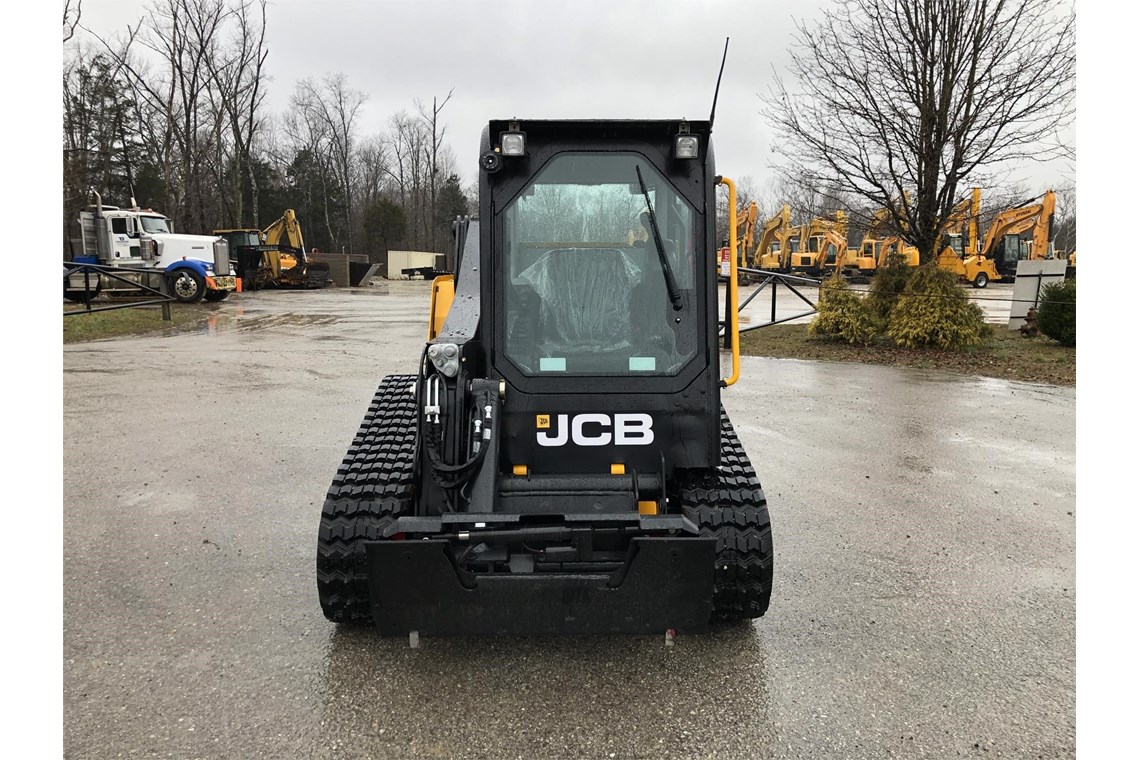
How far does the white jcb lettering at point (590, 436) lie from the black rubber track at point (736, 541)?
1.45 ft

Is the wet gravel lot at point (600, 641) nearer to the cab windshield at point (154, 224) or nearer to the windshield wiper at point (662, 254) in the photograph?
the windshield wiper at point (662, 254)

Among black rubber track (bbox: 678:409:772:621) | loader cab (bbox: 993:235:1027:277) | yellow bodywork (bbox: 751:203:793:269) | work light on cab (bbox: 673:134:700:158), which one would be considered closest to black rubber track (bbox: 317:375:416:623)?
black rubber track (bbox: 678:409:772:621)

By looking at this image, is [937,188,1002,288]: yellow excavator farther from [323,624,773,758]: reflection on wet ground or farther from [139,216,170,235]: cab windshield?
[323,624,773,758]: reflection on wet ground

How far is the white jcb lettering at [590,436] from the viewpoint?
364 centimetres

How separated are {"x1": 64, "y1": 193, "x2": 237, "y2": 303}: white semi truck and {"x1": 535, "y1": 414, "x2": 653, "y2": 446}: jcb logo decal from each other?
24.2 m

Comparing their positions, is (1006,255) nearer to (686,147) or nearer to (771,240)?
(771,240)

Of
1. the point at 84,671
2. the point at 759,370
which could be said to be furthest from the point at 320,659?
the point at 759,370

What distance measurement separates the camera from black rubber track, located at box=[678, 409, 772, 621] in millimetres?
3498

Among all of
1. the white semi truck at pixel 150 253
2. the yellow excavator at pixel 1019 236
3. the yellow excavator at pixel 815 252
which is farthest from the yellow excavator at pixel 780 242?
the white semi truck at pixel 150 253

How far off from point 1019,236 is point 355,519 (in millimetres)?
39260

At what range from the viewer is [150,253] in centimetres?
2505

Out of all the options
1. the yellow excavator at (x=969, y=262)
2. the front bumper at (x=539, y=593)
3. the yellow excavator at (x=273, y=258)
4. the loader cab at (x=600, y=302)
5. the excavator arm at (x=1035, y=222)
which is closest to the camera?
the front bumper at (x=539, y=593)

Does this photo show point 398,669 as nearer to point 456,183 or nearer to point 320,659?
point 320,659

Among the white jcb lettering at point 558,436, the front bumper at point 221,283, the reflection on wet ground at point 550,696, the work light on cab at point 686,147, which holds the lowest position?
the reflection on wet ground at point 550,696
